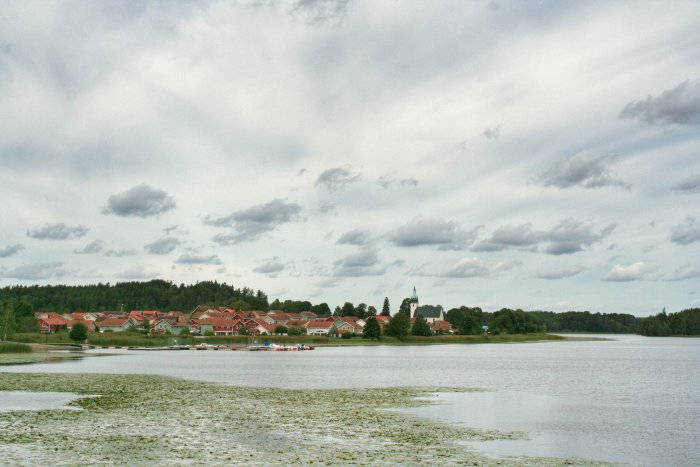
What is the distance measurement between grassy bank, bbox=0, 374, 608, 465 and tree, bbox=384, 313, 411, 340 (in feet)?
440

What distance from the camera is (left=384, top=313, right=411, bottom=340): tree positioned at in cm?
18250

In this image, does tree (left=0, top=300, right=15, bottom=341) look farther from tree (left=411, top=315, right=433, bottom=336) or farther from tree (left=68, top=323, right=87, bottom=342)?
tree (left=411, top=315, right=433, bottom=336)

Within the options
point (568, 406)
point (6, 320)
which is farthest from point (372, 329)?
point (568, 406)

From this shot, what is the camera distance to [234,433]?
31719mm

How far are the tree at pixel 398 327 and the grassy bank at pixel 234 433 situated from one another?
134260 millimetres

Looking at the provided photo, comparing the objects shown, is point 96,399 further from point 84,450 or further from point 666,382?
point 666,382

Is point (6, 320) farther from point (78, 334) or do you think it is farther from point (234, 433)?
point (234, 433)

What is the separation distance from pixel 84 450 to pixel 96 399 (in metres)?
18.3

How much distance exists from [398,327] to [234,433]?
15354 centimetres

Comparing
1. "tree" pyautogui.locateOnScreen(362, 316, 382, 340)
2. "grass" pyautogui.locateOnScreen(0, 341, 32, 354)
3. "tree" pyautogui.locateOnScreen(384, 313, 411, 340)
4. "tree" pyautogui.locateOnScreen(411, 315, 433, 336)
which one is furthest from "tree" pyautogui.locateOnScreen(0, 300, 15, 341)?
"tree" pyautogui.locateOnScreen(411, 315, 433, 336)

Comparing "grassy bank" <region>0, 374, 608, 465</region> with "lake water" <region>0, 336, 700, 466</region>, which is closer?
"grassy bank" <region>0, 374, 608, 465</region>

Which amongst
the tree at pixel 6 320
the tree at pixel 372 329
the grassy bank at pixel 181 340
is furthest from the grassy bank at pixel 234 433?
the tree at pixel 372 329

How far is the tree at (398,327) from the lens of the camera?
182 metres

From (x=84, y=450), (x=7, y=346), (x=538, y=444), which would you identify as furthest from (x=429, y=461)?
(x=7, y=346)
